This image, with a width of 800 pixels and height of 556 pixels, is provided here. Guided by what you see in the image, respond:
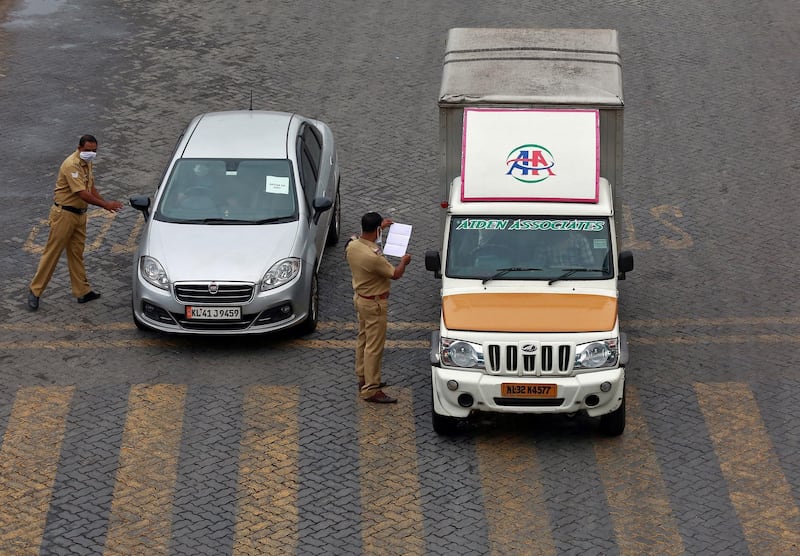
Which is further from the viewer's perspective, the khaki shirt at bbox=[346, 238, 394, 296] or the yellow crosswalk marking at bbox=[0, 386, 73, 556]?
the khaki shirt at bbox=[346, 238, 394, 296]

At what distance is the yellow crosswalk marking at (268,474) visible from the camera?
10656mm

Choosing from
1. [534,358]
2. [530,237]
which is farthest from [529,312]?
[530,237]

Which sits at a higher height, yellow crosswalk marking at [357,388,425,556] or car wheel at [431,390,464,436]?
car wheel at [431,390,464,436]

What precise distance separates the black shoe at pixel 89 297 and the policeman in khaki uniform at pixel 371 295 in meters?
3.60

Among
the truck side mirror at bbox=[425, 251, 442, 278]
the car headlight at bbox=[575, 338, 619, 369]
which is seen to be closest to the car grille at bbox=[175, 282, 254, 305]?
the truck side mirror at bbox=[425, 251, 442, 278]

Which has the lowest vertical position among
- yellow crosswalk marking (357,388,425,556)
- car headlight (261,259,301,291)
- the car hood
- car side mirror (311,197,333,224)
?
yellow crosswalk marking (357,388,425,556)

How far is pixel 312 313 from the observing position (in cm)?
1412

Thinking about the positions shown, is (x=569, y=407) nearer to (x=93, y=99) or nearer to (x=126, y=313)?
(x=126, y=313)

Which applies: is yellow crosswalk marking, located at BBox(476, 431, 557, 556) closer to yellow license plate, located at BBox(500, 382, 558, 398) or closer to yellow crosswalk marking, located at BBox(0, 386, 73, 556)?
yellow license plate, located at BBox(500, 382, 558, 398)

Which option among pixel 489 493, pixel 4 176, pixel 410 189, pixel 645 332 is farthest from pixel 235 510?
pixel 4 176

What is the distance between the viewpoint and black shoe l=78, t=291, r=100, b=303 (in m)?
14.9

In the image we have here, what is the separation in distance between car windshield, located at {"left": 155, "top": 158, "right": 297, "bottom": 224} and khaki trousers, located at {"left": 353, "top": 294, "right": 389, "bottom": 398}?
2.16 metres

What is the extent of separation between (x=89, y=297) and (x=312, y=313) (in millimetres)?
2657

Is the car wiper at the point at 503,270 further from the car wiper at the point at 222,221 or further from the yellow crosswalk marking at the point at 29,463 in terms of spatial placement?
the yellow crosswalk marking at the point at 29,463
